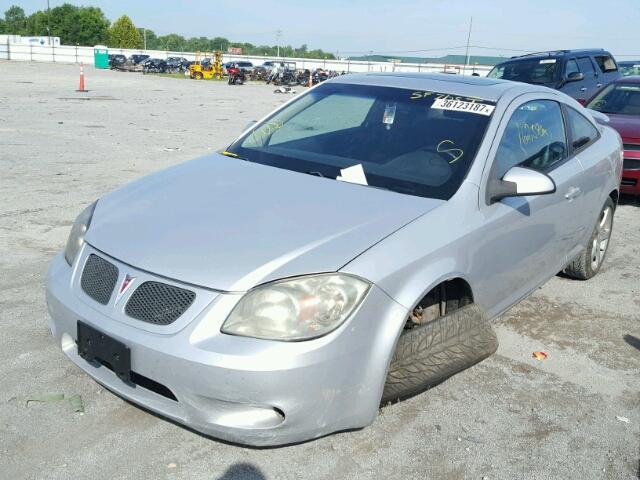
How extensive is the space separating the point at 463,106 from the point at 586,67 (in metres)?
11.4

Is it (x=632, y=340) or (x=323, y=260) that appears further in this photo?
(x=632, y=340)

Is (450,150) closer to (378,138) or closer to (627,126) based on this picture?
(378,138)

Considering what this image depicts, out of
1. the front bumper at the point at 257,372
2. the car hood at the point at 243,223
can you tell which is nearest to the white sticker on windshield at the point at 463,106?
the car hood at the point at 243,223

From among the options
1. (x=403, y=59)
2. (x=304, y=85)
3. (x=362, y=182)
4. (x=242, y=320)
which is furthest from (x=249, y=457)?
(x=403, y=59)

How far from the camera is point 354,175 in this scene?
3570 millimetres

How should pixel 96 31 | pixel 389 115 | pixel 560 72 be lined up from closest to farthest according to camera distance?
pixel 389 115
pixel 560 72
pixel 96 31

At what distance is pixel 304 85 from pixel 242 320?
4219 centimetres

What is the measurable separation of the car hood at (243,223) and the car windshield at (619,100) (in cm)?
693

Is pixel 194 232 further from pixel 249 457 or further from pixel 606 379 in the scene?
pixel 606 379

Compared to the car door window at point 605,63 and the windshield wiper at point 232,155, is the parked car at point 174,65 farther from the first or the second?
the windshield wiper at point 232,155

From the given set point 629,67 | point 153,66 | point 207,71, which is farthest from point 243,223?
point 153,66

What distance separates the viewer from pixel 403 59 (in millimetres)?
68500

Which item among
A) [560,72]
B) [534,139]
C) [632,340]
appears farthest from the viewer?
[560,72]

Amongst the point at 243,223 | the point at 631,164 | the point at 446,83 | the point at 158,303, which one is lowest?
the point at 158,303
